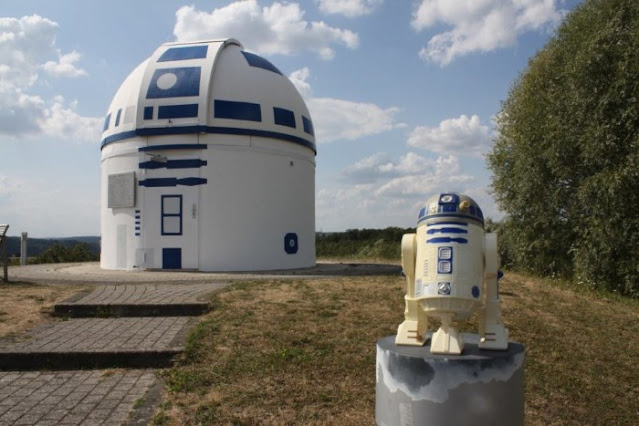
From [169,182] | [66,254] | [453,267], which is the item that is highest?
[169,182]

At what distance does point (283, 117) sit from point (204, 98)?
2.56m

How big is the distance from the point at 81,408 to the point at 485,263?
3930 millimetres

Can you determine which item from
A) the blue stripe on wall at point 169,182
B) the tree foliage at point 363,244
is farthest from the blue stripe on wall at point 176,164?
the tree foliage at point 363,244

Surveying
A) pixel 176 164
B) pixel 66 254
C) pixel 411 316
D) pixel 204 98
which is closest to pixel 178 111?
pixel 204 98

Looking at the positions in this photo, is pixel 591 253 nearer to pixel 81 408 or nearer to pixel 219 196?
pixel 219 196

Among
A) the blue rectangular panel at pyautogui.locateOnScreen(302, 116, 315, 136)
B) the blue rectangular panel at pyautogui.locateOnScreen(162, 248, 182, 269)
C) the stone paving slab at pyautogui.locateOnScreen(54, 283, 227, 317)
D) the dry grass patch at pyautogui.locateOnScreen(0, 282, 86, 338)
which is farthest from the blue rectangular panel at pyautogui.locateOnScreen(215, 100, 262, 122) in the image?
the stone paving slab at pyautogui.locateOnScreen(54, 283, 227, 317)

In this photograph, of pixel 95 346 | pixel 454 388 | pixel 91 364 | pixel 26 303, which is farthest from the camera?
pixel 26 303

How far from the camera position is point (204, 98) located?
16.1 m

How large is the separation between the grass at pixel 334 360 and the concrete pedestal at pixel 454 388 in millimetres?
1176

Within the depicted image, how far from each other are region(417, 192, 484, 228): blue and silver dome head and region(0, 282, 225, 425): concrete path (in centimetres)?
310

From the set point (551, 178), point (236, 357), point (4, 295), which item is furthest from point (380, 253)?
point (236, 357)

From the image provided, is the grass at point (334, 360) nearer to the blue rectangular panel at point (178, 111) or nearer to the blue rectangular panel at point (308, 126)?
the blue rectangular panel at point (178, 111)

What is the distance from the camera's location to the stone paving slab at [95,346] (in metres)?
6.65

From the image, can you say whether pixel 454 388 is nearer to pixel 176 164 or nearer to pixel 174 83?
pixel 176 164
